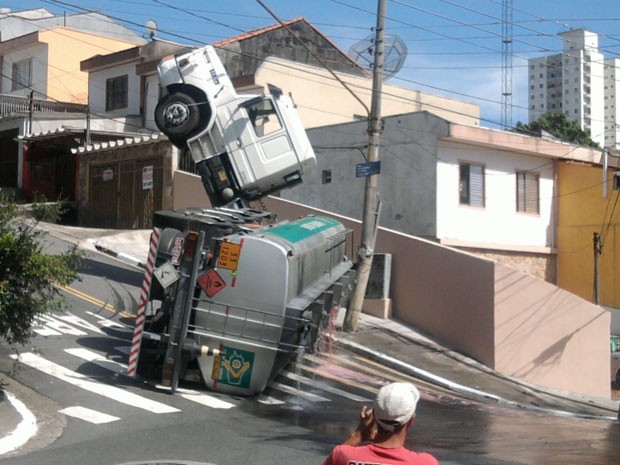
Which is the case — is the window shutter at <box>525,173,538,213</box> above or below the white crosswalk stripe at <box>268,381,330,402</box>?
above

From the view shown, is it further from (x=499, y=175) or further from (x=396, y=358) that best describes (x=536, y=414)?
(x=499, y=175)

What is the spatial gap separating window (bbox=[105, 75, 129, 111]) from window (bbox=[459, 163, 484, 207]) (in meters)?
17.7

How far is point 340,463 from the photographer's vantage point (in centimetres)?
347

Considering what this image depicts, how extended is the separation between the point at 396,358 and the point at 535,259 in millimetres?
11931

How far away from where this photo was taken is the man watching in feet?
11.2

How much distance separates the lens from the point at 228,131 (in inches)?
732

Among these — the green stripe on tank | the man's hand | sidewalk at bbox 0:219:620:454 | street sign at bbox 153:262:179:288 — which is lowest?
sidewalk at bbox 0:219:620:454

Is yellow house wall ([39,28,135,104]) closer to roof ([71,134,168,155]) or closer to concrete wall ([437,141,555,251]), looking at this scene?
roof ([71,134,168,155])

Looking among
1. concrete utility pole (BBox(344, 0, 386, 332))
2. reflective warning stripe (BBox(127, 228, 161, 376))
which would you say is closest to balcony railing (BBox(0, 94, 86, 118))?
concrete utility pole (BBox(344, 0, 386, 332))

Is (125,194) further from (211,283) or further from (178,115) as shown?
(211,283)

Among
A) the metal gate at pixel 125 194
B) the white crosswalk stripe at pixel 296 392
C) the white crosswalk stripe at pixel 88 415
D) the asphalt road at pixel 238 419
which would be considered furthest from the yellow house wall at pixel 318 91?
the white crosswalk stripe at pixel 88 415

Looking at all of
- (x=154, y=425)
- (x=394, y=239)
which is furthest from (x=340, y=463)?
(x=394, y=239)

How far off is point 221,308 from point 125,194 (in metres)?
17.3

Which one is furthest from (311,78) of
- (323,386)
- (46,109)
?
(323,386)
